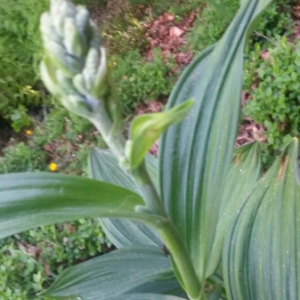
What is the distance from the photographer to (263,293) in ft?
2.79

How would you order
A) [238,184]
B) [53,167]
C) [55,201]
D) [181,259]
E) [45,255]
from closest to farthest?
[55,201] < [181,259] < [238,184] < [45,255] < [53,167]

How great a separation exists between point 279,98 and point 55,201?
1.01 metres

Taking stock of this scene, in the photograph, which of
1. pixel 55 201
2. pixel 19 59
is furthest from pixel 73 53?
pixel 19 59

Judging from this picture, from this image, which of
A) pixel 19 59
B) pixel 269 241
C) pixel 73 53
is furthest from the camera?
pixel 19 59

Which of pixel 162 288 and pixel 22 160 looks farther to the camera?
pixel 22 160

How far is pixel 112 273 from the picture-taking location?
87 centimetres

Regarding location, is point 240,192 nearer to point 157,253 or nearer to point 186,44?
point 157,253

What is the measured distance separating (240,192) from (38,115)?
57.3 inches

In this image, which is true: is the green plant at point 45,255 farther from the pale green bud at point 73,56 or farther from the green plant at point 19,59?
the pale green bud at point 73,56

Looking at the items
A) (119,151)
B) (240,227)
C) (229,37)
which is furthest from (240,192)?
(119,151)

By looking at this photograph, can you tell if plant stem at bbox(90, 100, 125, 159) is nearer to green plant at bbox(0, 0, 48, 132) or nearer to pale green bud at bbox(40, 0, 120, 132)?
pale green bud at bbox(40, 0, 120, 132)

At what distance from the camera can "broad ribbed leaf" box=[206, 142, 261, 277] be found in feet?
3.01

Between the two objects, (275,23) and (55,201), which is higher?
(275,23)

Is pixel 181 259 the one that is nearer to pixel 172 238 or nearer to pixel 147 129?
pixel 172 238
